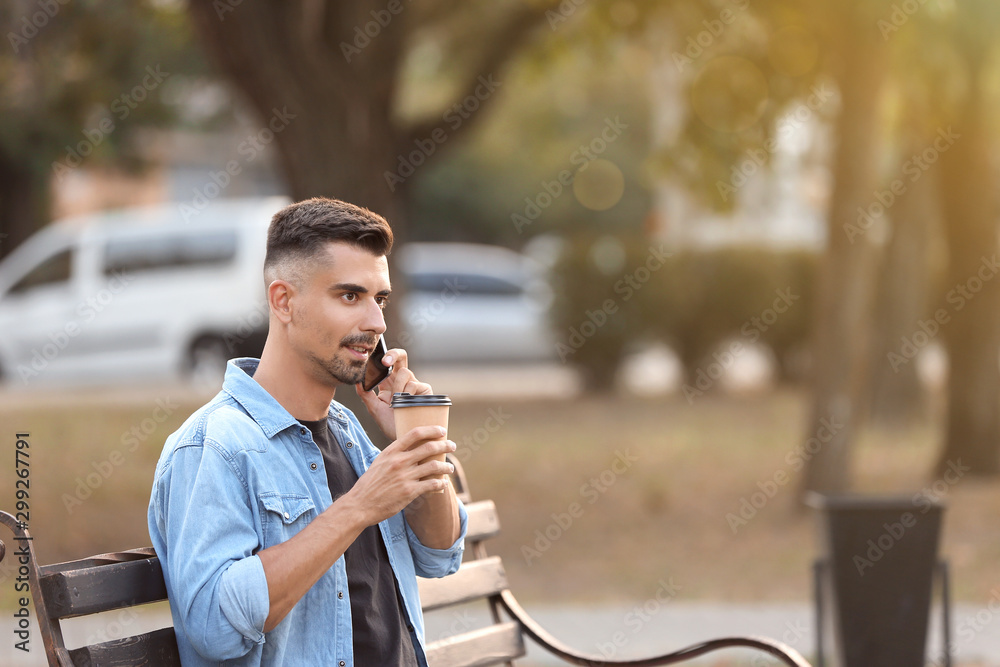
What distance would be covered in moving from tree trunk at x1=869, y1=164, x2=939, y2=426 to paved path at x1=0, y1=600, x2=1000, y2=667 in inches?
313

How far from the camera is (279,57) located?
24.6 feet

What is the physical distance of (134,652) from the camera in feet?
7.88

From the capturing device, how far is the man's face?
7.94 feet

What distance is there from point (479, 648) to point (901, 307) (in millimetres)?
12069

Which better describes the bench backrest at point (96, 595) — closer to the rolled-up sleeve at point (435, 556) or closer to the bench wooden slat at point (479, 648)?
the rolled-up sleeve at point (435, 556)

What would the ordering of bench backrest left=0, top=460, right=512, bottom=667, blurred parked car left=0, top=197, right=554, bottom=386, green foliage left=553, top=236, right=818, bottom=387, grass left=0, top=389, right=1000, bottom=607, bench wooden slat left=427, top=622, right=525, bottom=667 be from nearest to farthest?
bench backrest left=0, top=460, right=512, bottom=667 < bench wooden slat left=427, top=622, right=525, bottom=667 < grass left=0, top=389, right=1000, bottom=607 < blurred parked car left=0, top=197, right=554, bottom=386 < green foliage left=553, top=236, right=818, bottom=387

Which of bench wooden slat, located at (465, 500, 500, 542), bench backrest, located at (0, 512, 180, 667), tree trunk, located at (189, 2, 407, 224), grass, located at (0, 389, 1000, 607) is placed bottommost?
grass, located at (0, 389, 1000, 607)

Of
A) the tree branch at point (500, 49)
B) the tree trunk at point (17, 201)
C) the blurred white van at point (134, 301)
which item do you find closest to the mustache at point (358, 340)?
the tree branch at point (500, 49)

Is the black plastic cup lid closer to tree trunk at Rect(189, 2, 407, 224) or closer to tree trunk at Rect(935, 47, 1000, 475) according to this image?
tree trunk at Rect(189, 2, 407, 224)

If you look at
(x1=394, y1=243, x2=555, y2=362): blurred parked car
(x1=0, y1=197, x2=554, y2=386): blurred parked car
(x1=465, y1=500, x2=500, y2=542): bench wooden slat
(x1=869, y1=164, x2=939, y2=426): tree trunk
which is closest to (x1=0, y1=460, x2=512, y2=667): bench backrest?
(x1=465, y1=500, x2=500, y2=542): bench wooden slat

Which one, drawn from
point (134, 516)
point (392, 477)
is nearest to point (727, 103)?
point (134, 516)

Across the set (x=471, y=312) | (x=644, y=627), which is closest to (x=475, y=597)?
(x=644, y=627)

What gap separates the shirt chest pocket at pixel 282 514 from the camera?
7.59 ft

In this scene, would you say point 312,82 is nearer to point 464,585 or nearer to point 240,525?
point 464,585
